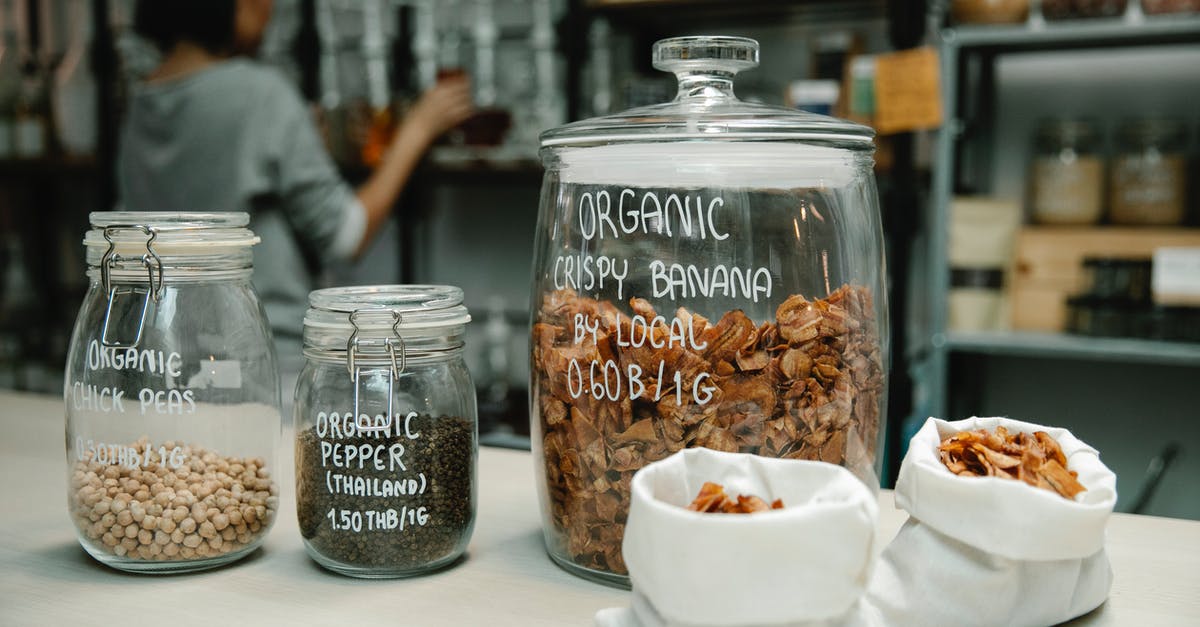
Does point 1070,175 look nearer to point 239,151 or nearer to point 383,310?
point 239,151

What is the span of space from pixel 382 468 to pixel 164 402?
15cm

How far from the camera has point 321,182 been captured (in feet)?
6.07

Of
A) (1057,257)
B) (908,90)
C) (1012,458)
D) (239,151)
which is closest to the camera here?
(1012,458)

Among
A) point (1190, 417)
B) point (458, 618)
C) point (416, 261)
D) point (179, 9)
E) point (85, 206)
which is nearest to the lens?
point (458, 618)

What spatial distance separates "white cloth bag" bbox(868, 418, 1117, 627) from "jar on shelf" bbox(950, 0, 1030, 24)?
167 centimetres

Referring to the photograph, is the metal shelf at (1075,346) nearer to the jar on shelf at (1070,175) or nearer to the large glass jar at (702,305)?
the jar on shelf at (1070,175)

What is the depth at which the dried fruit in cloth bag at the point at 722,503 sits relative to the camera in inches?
18.5

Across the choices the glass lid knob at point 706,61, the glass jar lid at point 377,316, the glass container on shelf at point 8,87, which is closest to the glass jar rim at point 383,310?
the glass jar lid at point 377,316

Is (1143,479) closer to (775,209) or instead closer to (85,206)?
(775,209)

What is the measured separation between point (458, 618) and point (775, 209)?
304 millimetres

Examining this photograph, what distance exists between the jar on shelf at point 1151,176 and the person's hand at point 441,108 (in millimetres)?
1380

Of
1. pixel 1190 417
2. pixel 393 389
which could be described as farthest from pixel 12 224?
pixel 1190 417

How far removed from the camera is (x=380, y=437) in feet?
1.97

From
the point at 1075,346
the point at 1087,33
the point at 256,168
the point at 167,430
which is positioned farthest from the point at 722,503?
the point at 1087,33
